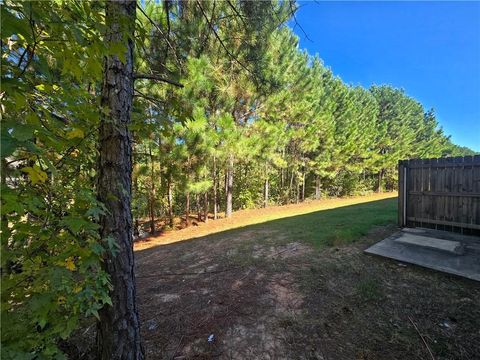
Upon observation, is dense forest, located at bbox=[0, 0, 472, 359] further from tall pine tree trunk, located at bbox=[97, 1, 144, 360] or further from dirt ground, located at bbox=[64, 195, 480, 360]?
dirt ground, located at bbox=[64, 195, 480, 360]

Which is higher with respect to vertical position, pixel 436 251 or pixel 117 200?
pixel 117 200

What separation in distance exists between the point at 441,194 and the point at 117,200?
5735 millimetres

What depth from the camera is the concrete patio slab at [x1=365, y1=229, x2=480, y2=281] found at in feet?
9.94

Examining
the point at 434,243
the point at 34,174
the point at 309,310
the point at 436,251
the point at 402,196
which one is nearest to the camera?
the point at 34,174

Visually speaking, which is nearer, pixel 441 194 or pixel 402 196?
pixel 441 194

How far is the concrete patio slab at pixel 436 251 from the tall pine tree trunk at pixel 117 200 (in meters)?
3.48

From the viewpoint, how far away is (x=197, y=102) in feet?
22.7

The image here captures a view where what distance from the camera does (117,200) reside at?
5.16 ft

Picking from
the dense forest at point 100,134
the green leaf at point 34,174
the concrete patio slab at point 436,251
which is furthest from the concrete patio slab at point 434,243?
the green leaf at point 34,174

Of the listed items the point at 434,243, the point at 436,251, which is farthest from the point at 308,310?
the point at 434,243

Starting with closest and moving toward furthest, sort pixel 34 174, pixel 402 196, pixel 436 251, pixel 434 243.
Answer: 1. pixel 34 174
2. pixel 436 251
3. pixel 434 243
4. pixel 402 196

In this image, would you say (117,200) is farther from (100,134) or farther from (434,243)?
(434,243)

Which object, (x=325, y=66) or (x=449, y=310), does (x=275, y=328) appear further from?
(x=325, y=66)

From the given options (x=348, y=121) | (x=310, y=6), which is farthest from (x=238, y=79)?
(x=348, y=121)
